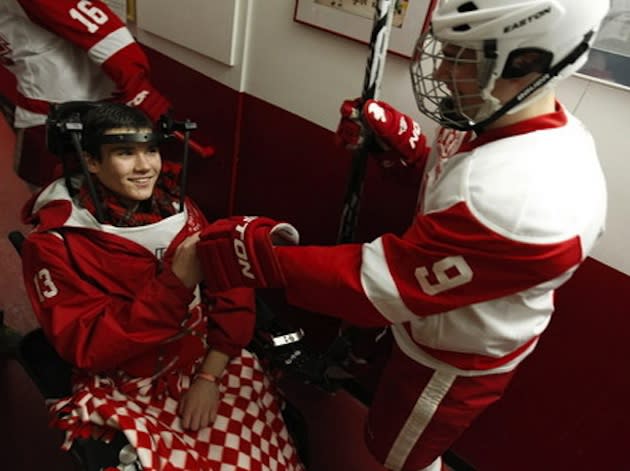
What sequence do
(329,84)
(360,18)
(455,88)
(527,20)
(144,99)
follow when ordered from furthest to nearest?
(144,99), (329,84), (360,18), (455,88), (527,20)

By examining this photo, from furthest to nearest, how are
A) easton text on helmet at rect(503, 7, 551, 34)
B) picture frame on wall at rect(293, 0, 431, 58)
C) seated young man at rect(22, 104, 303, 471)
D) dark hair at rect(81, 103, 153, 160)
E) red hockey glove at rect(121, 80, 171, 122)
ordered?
red hockey glove at rect(121, 80, 171, 122) < picture frame on wall at rect(293, 0, 431, 58) < dark hair at rect(81, 103, 153, 160) < seated young man at rect(22, 104, 303, 471) < easton text on helmet at rect(503, 7, 551, 34)

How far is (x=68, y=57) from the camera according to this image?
1.59 meters

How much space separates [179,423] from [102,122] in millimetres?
706

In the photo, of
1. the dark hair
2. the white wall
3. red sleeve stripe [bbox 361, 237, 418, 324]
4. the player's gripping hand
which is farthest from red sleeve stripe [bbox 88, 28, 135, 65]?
red sleeve stripe [bbox 361, 237, 418, 324]

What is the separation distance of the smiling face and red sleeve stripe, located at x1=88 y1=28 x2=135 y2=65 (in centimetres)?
58

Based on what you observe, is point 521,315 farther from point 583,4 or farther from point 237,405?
point 237,405

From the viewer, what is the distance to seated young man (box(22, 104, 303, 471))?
94 cm

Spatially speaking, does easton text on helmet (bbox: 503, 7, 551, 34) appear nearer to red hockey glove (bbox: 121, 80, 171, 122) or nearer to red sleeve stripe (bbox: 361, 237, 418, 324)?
red sleeve stripe (bbox: 361, 237, 418, 324)

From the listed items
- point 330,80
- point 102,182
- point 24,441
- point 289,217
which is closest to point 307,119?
point 330,80

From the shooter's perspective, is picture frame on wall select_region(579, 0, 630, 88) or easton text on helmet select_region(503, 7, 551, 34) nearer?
easton text on helmet select_region(503, 7, 551, 34)

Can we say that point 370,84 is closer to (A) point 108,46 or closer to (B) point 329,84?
(B) point 329,84

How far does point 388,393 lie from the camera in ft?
3.60

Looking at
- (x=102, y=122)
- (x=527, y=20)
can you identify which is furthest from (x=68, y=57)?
(x=527, y=20)

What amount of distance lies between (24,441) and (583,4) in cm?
171
